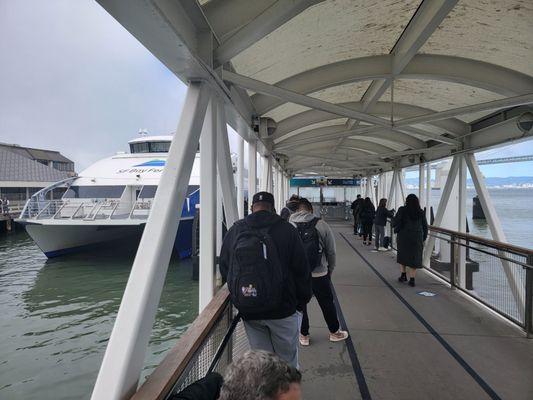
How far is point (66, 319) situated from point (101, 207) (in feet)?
22.5

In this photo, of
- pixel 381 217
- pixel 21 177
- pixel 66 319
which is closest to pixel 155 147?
pixel 66 319

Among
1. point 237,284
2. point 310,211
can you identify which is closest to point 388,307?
point 310,211

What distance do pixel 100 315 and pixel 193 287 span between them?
285cm

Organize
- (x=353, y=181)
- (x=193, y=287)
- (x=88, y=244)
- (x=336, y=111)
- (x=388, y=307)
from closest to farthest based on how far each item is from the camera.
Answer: (x=336, y=111)
(x=388, y=307)
(x=193, y=287)
(x=88, y=244)
(x=353, y=181)

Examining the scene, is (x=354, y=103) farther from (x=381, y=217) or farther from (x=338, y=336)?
(x=381, y=217)

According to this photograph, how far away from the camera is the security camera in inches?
197

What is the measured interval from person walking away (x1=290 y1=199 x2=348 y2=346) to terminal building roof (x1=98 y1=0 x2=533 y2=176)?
1.23 meters

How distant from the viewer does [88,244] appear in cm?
1622

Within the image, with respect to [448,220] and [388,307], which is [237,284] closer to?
[388,307]

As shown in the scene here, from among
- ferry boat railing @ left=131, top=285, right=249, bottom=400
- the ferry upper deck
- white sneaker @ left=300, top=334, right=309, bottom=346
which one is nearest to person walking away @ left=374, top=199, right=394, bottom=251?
the ferry upper deck

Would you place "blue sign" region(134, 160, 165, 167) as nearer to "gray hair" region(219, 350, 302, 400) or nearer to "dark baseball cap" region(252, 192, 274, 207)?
"dark baseball cap" region(252, 192, 274, 207)

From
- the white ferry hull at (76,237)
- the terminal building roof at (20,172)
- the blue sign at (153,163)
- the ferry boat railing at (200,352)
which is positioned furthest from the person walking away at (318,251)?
the terminal building roof at (20,172)

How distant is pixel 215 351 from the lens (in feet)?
7.89

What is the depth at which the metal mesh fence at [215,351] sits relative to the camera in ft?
6.05
